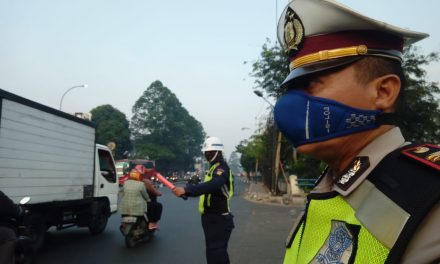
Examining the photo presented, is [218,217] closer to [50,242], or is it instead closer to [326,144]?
[326,144]

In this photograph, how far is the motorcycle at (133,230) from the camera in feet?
29.5

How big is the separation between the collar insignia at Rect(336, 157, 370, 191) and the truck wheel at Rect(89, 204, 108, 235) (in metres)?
9.74

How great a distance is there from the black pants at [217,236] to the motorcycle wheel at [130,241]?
4205 millimetres

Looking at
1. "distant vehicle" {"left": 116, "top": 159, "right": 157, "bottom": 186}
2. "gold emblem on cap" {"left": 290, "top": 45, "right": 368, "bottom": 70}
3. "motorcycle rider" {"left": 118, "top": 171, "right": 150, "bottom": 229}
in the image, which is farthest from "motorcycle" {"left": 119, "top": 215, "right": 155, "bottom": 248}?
"gold emblem on cap" {"left": 290, "top": 45, "right": 368, "bottom": 70}

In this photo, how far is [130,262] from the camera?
7469mm

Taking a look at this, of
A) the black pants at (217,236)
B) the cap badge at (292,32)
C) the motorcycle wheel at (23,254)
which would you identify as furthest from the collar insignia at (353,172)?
the motorcycle wheel at (23,254)

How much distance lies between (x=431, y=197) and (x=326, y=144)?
16.4 inches

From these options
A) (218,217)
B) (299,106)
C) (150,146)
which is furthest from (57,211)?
(150,146)

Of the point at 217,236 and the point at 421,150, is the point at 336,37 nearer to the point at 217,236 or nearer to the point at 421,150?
the point at 421,150

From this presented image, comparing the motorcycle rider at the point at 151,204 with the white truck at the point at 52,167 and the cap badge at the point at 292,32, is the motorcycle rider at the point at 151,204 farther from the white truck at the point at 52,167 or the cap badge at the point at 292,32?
the cap badge at the point at 292,32

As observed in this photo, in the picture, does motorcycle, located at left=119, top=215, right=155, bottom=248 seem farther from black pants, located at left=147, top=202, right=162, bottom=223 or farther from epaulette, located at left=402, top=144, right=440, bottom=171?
epaulette, located at left=402, top=144, right=440, bottom=171

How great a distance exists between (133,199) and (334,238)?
338 inches

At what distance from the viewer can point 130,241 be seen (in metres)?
8.98

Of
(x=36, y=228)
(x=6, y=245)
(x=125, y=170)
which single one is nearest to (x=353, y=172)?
(x=6, y=245)
